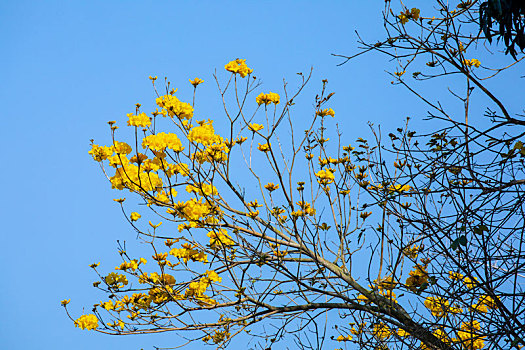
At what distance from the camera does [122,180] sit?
9.37 ft

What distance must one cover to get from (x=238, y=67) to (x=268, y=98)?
0.32 m

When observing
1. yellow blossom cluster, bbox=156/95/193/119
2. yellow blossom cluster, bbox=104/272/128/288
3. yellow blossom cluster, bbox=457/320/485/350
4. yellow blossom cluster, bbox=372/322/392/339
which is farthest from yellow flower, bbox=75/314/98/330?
yellow blossom cluster, bbox=457/320/485/350

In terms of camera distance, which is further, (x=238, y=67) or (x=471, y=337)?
(x=238, y=67)

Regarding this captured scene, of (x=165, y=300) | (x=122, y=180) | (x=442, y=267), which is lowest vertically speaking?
(x=442, y=267)

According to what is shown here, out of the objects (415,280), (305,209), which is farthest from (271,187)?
(415,280)

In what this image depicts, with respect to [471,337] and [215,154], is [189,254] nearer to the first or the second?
[215,154]

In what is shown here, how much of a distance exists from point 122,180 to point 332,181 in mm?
1469

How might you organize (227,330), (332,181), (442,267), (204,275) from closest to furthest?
1. (442,267)
2. (204,275)
3. (227,330)
4. (332,181)

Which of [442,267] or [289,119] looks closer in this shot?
[442,267]

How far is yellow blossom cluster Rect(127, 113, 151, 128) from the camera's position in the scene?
9.21ft

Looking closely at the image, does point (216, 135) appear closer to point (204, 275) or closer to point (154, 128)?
point (154, 128)

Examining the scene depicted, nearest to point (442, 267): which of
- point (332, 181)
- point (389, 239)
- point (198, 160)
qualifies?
point (389, 239)

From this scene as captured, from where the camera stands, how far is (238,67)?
3150 millimetres

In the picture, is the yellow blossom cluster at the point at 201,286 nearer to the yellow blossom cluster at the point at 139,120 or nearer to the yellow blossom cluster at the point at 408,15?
the yellow blossom cluster at the point at 139,120
